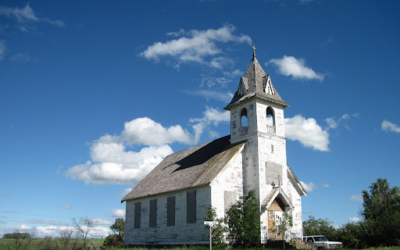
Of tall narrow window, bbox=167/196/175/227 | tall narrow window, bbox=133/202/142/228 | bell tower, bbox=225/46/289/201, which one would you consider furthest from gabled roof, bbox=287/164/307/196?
tall narrow window, bbox=133/202/142/228

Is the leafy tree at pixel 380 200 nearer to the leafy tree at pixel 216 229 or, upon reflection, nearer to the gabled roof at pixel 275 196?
the gabled roof at pixel 275 196

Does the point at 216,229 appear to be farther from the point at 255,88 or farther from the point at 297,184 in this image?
the point at 255,88

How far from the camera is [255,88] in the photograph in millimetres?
32438

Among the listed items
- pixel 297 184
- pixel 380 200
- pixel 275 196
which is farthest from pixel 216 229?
pixel 380 200

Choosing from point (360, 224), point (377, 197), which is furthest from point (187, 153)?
point (377, 197)

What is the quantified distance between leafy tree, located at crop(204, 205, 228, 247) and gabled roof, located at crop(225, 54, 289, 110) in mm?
10218

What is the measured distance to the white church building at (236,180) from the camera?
28953mm

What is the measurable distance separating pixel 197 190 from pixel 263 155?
5.93 metres

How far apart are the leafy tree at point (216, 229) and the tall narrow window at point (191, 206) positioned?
230 centimetres

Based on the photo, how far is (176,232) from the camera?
101 ft

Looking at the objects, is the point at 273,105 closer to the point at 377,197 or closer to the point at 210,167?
the point at 210,167

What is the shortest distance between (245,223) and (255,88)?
37.7 ft

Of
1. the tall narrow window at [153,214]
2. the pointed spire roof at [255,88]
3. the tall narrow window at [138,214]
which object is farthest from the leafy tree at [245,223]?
the tall narrow window at [138,214]

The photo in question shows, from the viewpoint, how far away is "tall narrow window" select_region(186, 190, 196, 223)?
29395mm
